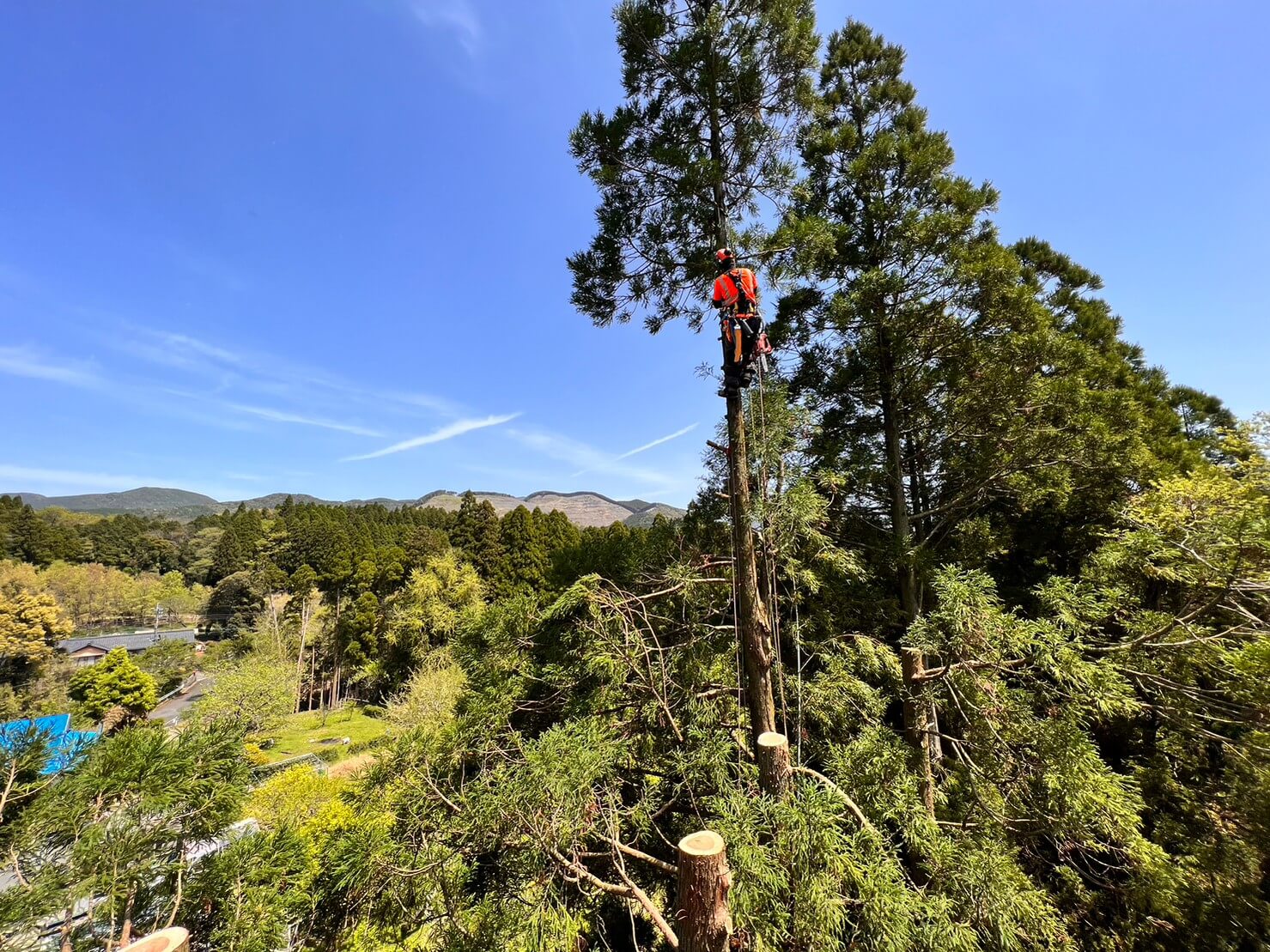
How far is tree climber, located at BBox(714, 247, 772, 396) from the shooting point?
156 inches

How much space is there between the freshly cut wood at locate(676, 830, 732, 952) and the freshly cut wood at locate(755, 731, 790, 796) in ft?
3.25

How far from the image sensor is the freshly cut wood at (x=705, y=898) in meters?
2.37

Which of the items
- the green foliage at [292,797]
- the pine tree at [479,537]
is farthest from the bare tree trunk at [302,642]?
the green foliage at [292,797]

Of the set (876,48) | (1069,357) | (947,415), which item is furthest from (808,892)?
(876,48)

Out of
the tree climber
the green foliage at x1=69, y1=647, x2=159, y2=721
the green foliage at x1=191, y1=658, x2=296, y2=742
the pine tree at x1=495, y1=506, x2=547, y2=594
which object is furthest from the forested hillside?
the pine tree at x1=495, y1=506, x2=547, y2=594

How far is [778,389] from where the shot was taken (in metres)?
4.44

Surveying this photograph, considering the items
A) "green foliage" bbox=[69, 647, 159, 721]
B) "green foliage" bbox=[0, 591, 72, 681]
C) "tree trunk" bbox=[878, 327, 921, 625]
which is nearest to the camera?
"tree trunk" bbox=[878, 327, 921, 625]

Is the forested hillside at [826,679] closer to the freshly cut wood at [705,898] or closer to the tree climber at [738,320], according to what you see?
the freshly cut wood at [705,898]

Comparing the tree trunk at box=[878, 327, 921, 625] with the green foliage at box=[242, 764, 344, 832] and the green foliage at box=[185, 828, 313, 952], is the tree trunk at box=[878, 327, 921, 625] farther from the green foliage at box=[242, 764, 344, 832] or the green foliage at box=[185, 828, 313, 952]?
the green foliage at box=[242, 764, 344, 832]

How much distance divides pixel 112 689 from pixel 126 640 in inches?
1133

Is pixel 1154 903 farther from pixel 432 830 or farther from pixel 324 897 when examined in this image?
pixel 324 897

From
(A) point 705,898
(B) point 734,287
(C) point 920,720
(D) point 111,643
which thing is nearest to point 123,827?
(A) point 705,898

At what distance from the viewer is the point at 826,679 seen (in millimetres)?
4324

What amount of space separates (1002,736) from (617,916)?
187 inches
